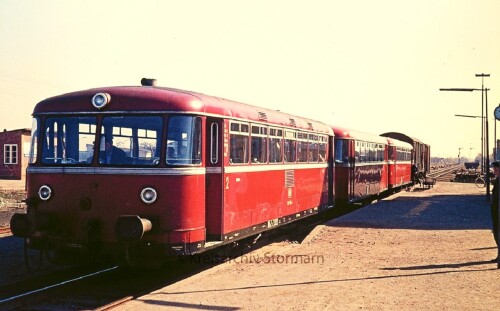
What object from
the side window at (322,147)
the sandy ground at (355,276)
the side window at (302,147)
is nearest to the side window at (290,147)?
the side window at (302,147)

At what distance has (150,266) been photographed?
8773mm

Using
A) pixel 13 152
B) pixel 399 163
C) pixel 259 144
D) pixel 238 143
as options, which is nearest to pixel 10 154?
pixel 13 152

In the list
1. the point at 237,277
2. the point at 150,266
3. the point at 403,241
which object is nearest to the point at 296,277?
the point at 237,277

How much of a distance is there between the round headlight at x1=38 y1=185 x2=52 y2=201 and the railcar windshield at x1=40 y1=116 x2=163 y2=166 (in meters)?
0.40

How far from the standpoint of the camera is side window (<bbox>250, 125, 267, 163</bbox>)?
36.2 ft

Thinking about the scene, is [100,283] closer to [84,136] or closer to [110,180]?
[110,180]

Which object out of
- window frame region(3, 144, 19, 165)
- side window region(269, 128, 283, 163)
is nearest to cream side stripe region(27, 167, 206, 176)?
side window region(269, 128, 283, 163)

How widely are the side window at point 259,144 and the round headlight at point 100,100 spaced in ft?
10.2

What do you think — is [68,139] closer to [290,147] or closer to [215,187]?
[215,187]

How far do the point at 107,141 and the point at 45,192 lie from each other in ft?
4.20

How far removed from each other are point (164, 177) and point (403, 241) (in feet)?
22.3

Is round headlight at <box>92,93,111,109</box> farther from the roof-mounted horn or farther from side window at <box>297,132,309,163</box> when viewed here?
side window at <box>297,132,309,163</box>

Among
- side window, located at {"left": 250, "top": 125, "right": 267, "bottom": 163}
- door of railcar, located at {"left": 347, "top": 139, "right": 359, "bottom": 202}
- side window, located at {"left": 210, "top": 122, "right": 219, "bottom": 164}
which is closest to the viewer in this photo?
side window, located at {"left": 210, "top": 122, "right": 219, "bottom": 164}

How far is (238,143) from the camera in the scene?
404 inches
